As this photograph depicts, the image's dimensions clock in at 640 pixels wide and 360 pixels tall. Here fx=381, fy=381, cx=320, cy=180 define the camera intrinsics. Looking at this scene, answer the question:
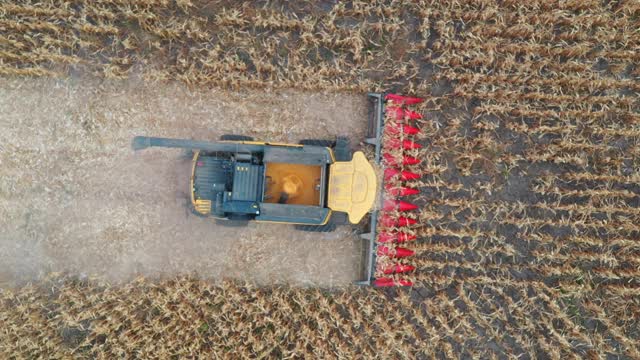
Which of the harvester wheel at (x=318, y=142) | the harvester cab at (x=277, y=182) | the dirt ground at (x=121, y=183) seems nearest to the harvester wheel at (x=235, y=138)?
the dirt ground at (x=121, y=183)

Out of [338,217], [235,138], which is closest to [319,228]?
[338,217]

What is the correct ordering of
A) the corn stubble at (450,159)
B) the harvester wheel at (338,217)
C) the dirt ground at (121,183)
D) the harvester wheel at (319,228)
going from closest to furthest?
1. the harvester wheel at (338,217)
2. the harvester wheel at (319,228)
3. the corn stubble at (450,159)
4. the dirt ground at (121,183)

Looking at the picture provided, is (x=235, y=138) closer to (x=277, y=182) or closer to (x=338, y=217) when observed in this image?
(x=277, y=182)

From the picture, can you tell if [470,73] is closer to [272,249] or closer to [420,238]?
[420,238]

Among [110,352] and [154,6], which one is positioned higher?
[154,6]

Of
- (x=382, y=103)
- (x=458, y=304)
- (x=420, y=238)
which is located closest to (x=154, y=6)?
(x=382, y=103)

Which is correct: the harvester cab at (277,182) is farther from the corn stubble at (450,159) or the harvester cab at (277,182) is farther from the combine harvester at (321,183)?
the corn stubble at (450,159)
